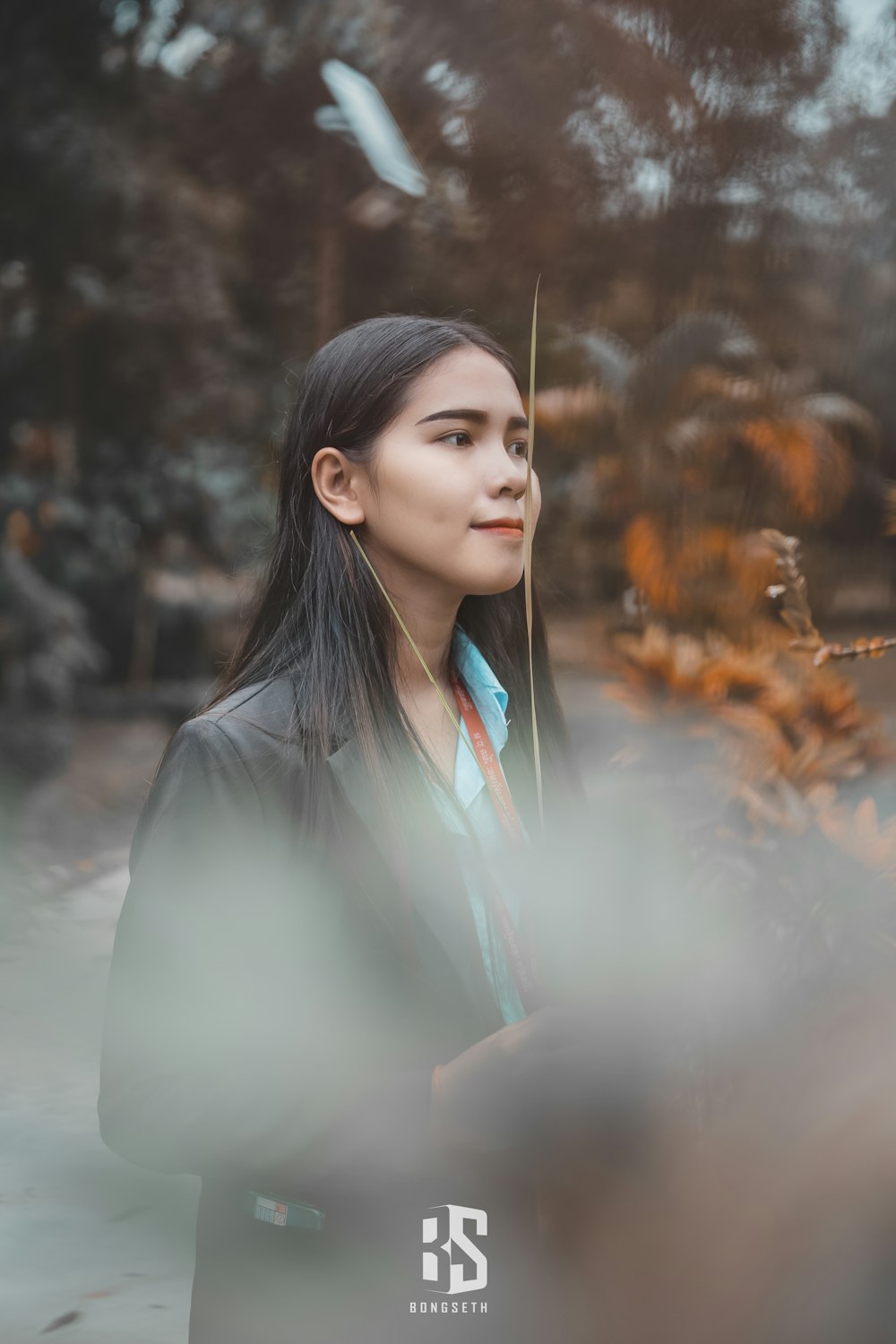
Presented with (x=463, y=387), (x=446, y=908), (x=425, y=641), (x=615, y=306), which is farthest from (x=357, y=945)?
(x=615, y=306)

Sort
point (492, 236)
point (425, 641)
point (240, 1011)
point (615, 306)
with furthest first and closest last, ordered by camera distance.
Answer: point (492, 236)
point (615, 306)
point (425, 641)
point (240, 1011)

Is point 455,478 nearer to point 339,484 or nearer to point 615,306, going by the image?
point 339,484

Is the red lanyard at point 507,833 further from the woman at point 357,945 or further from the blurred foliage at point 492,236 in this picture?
the blurred foliage at point 492,236

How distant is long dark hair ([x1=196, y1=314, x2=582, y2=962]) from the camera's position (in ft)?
1.92

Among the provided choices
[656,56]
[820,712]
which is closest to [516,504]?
[820,712]

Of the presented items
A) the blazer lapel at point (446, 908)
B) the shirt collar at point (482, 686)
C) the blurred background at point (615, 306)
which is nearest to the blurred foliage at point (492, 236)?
the blurred background at point (615, 306)

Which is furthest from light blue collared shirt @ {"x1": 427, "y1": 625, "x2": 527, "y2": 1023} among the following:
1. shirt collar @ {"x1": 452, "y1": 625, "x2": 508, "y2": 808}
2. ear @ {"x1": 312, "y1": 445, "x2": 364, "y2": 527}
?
ear @ {"x1": 312, "y1": 445, "x2": 364, "y2": 527}

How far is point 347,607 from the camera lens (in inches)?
24.0

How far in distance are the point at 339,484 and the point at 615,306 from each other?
1.52 feet

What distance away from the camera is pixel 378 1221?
0.55 m

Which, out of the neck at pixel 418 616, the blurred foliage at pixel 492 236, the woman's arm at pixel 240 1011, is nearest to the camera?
the woman's arm at pixel 240 1011

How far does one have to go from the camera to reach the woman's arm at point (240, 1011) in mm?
513

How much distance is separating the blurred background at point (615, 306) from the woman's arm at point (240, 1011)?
189 mm

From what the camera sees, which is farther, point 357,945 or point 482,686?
point 482,686
